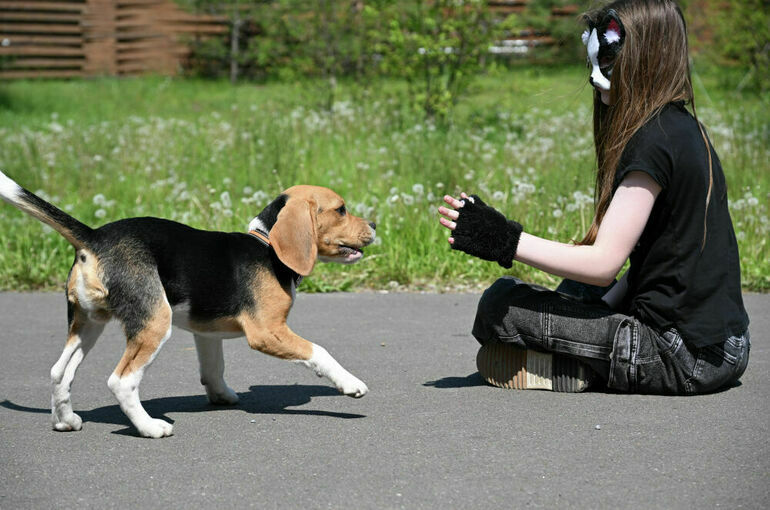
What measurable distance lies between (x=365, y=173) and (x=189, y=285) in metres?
4.73

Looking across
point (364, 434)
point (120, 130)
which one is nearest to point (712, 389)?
point (364, 434)

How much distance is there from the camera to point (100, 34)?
2097 cm

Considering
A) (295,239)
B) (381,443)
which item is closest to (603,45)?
(295,239)

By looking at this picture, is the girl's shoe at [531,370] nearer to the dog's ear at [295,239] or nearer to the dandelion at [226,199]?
the dog's ear at [295,239]

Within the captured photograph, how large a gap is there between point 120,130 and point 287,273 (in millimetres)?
7579

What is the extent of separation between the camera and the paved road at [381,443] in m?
3.19

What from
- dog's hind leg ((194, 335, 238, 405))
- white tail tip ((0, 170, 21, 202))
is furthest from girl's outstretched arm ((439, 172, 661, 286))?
white tail tip ((0, 170, 21, 202))

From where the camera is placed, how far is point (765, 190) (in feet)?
26.4

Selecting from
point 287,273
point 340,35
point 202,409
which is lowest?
point 202,409

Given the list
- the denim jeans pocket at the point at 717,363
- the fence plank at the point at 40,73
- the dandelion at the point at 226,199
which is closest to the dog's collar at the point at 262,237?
the denim jeans pocket at the point at 717,363

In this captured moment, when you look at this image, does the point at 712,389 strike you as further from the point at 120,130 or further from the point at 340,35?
the point at 340,35

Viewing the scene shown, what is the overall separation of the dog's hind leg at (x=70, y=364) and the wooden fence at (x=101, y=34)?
17.6 m

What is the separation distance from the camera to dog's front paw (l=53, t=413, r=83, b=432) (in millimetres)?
3908

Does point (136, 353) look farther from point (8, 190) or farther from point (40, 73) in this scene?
point (40, 73)
